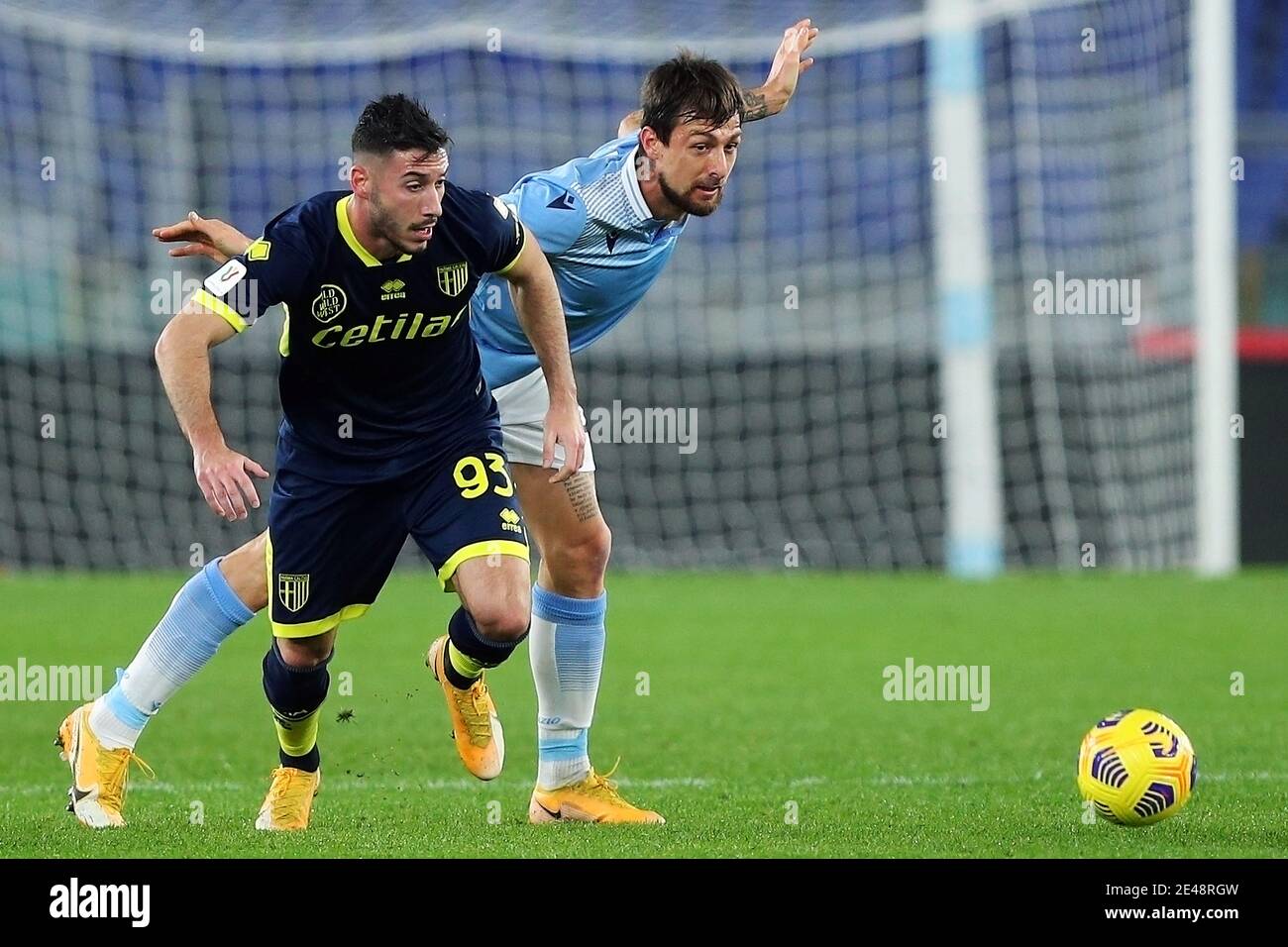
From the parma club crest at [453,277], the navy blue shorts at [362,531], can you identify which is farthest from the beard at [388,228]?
the navy blue shorts at [362,531]

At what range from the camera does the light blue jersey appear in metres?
5.63

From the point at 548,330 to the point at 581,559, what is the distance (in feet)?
2.63

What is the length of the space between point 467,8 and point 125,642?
6.81 m

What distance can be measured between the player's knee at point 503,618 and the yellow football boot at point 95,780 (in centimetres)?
113

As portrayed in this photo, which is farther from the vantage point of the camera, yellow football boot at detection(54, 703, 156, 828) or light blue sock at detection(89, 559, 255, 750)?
light blue sock at detection(89, 559, 255, 750)

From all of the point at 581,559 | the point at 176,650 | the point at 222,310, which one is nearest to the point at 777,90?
the point at 581,559

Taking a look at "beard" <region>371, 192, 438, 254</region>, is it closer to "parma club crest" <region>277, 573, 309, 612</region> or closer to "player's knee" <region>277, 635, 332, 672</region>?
"parma club crest" <region>277, 573, 309, 612</region>

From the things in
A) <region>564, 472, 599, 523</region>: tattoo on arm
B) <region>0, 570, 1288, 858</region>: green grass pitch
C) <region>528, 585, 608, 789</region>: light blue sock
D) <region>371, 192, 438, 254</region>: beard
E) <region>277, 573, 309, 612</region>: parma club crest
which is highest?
<region>371, 192, 438, 254</region>: beard

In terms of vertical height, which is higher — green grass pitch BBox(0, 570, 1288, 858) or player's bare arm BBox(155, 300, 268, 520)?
player's bare arm BBox(155, 300, 268, 520)

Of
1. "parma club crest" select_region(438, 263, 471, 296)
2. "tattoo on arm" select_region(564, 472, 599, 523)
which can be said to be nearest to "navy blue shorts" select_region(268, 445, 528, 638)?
"tattoo on arm" select_region(564, 472, 599, 523)

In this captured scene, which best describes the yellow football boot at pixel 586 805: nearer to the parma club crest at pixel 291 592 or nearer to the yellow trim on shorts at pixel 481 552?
the yellow trim on shorts at pixel 481 552

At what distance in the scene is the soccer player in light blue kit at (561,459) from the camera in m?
5.51
